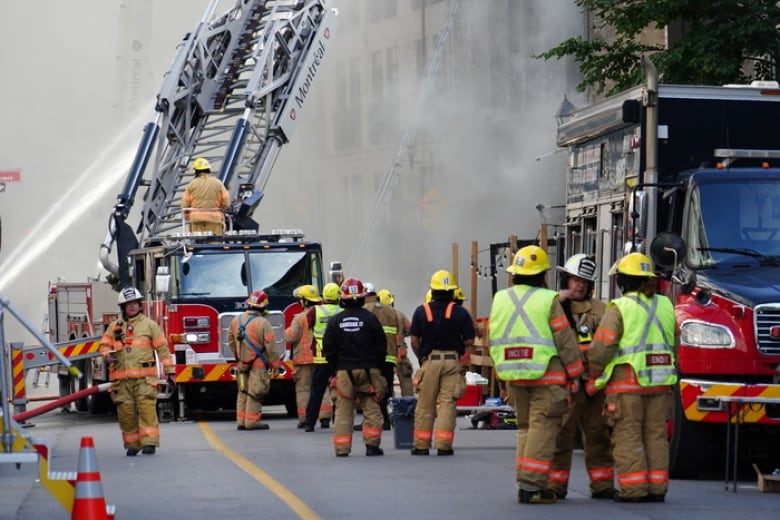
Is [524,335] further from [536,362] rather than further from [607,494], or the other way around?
[607,494]

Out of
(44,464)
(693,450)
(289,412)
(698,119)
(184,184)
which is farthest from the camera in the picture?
(184,184)

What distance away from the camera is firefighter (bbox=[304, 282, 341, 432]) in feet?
59.7

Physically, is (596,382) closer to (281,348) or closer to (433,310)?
(433,310)

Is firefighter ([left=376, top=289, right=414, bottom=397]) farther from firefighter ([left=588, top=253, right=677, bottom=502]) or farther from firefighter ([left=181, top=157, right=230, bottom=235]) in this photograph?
firefighter ([left=588, top=253, right=677, bottom=502])

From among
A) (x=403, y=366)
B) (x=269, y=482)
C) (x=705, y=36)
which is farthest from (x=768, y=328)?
(x=705, y=36)

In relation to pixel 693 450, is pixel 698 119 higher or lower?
higher

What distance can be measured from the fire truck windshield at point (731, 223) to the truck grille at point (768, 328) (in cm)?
99

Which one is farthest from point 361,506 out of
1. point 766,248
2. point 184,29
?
point 184,29

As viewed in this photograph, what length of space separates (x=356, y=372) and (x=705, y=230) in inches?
137

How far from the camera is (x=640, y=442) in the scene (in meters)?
10.8

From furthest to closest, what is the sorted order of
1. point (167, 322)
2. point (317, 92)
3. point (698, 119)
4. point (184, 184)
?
point (317, 92) < point (184, 184) < point (167, 322) < point (698, 119)

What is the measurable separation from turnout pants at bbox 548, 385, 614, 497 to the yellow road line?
1.68 metres

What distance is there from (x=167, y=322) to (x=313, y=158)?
21.9 meters

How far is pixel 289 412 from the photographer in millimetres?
22516
